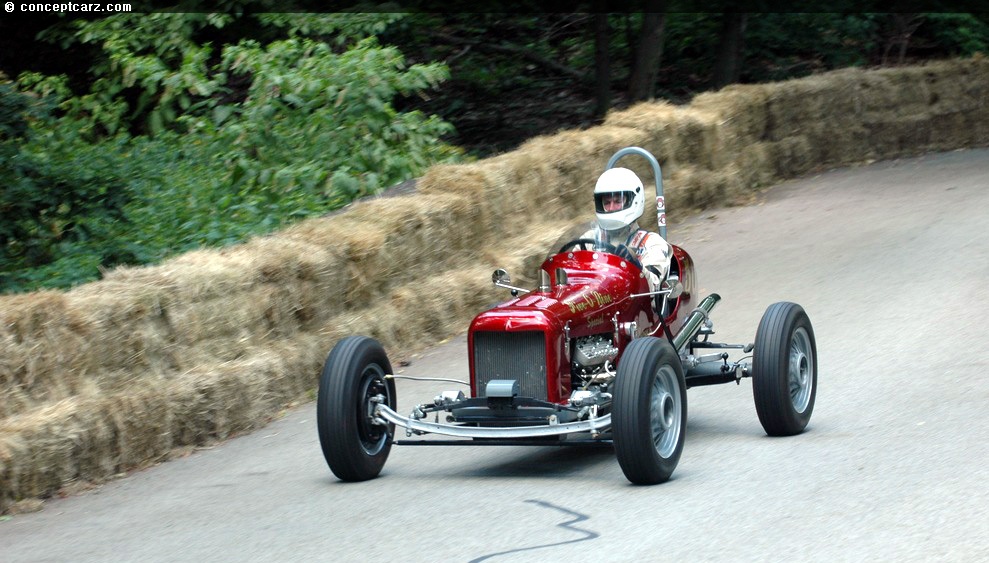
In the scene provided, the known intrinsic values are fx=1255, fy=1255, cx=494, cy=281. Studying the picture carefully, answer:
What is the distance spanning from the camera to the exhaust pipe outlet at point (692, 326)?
8.05m

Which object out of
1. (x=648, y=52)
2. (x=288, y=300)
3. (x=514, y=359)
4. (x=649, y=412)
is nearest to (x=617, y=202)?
(x=514, y=359)

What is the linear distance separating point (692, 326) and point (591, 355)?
1.16 meters

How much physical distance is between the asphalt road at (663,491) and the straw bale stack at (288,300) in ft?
0.95

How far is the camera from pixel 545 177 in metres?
13.3

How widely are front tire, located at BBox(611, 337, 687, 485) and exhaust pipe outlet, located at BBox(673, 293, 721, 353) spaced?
3.74 ft

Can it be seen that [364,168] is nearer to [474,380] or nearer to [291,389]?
[291,389]

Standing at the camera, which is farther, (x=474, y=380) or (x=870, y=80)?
(x=870, y=80)

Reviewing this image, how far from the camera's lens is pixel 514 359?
23.1 ft

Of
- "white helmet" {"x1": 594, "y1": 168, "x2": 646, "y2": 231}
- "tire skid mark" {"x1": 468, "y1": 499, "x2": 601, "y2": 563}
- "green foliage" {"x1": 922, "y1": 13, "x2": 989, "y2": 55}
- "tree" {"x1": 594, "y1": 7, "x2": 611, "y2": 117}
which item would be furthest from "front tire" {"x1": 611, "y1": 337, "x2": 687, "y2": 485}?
"green foliage" {"x1": 922, "y1": 13, "x2": 989, "y2": 55}

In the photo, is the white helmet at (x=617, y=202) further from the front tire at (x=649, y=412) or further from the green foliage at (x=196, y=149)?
the green foliage at (x=196, y=149)

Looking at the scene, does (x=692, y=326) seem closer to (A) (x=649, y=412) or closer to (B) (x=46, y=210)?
(A) (x=649, y=412)

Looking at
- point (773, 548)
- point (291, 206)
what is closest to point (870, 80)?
point (291, 206)

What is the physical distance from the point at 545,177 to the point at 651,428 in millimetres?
7130

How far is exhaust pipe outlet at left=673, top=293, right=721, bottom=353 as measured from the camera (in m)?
8.05
